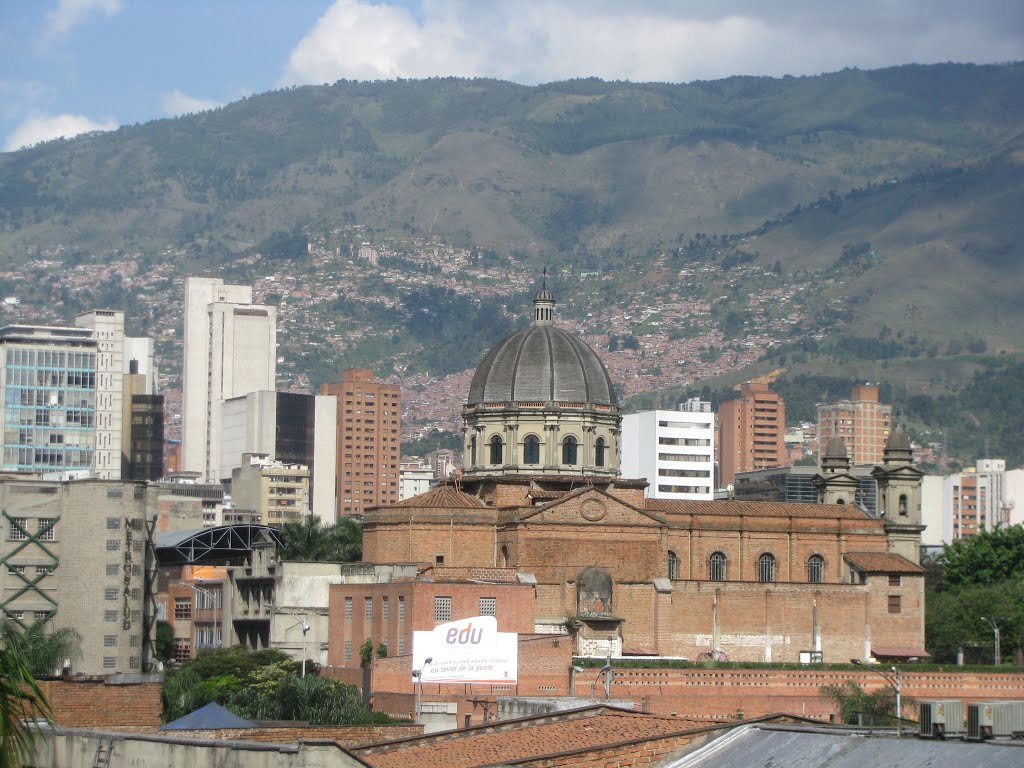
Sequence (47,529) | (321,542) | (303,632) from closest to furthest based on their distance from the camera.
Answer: (303,632), (47,529), (321,542)

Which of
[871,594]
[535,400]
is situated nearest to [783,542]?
[871,594]

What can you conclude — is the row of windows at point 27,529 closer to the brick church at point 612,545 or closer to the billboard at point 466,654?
→ the brick church at point 612,545

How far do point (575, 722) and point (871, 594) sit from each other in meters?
70.2

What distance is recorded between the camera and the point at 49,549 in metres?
115

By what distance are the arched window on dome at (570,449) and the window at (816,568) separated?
552 inches

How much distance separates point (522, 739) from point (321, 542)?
349ft

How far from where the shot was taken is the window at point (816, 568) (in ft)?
395

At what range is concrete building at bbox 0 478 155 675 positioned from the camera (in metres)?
113

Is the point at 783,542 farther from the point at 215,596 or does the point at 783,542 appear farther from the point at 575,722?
the point at 575,722

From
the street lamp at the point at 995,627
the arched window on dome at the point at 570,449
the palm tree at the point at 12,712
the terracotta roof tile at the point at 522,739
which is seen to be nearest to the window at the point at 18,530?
the arched window on dome at the point at 570,449

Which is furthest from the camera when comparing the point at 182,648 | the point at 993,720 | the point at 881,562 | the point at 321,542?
the point at 321,542

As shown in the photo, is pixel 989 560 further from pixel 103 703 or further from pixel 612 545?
pixel 103 703

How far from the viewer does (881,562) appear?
4678 inches

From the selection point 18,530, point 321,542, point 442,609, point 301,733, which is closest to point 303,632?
point 442,609
